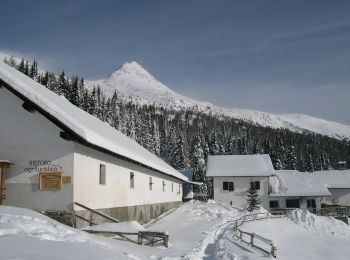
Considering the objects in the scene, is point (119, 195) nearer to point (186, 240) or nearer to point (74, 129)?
point (186, 240)

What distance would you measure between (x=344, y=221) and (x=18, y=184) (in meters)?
41.3

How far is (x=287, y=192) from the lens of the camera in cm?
5650

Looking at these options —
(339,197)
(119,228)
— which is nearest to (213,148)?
(339,197)

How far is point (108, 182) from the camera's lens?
737 inches

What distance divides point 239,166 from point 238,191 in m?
4.47

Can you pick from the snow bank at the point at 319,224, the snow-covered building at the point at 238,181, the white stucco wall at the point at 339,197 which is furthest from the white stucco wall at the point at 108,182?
the white stucco wall at the point at 339,197

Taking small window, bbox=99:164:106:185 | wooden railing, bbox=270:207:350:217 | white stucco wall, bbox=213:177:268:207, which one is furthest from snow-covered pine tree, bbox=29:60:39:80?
small window, bbox=99:164:106:185

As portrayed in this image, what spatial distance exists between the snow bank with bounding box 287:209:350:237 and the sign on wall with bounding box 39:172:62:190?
1281 inches

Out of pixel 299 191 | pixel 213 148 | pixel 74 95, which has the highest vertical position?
pixel 74 95

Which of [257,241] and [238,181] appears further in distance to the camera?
[238,181]

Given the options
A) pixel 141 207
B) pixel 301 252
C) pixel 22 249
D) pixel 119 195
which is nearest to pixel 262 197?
pixel 301 252

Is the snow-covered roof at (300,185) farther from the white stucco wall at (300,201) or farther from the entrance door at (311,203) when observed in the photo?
the entrance door at (311,203)

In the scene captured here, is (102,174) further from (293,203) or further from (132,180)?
(293,203)

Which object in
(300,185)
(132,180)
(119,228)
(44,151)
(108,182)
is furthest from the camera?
(300,185)
